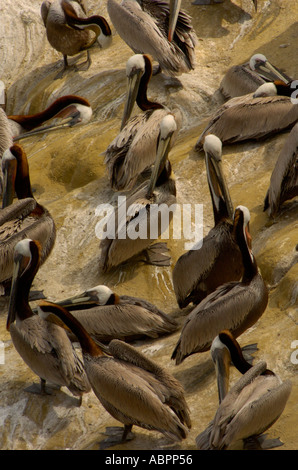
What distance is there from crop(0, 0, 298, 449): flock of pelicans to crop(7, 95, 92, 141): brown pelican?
0.02 metres

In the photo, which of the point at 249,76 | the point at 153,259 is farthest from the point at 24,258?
the point at 249,76

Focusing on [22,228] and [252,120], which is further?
[252,120]

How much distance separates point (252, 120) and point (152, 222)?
6.32ft

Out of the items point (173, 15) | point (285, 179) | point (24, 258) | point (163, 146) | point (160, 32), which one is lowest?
point (24, 258)

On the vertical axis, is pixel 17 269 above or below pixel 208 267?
below

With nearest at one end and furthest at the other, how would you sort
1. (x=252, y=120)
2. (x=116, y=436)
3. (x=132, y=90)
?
(x=116, y=436) < (x=252, y=120) < (x=132, y=90)

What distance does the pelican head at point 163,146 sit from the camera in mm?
8562

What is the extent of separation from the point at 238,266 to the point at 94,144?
3.19m

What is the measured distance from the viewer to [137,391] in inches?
235

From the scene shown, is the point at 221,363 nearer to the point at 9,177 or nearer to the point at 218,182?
the point at 218,182

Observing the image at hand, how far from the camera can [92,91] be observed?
11.3 metres

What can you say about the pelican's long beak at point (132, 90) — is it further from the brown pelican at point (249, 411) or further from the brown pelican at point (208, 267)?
the brown pelican at point (249, 411)

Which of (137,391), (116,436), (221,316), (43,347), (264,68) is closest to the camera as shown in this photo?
(137,391)

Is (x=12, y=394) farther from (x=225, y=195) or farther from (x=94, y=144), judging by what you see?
(x=94, y=144)
